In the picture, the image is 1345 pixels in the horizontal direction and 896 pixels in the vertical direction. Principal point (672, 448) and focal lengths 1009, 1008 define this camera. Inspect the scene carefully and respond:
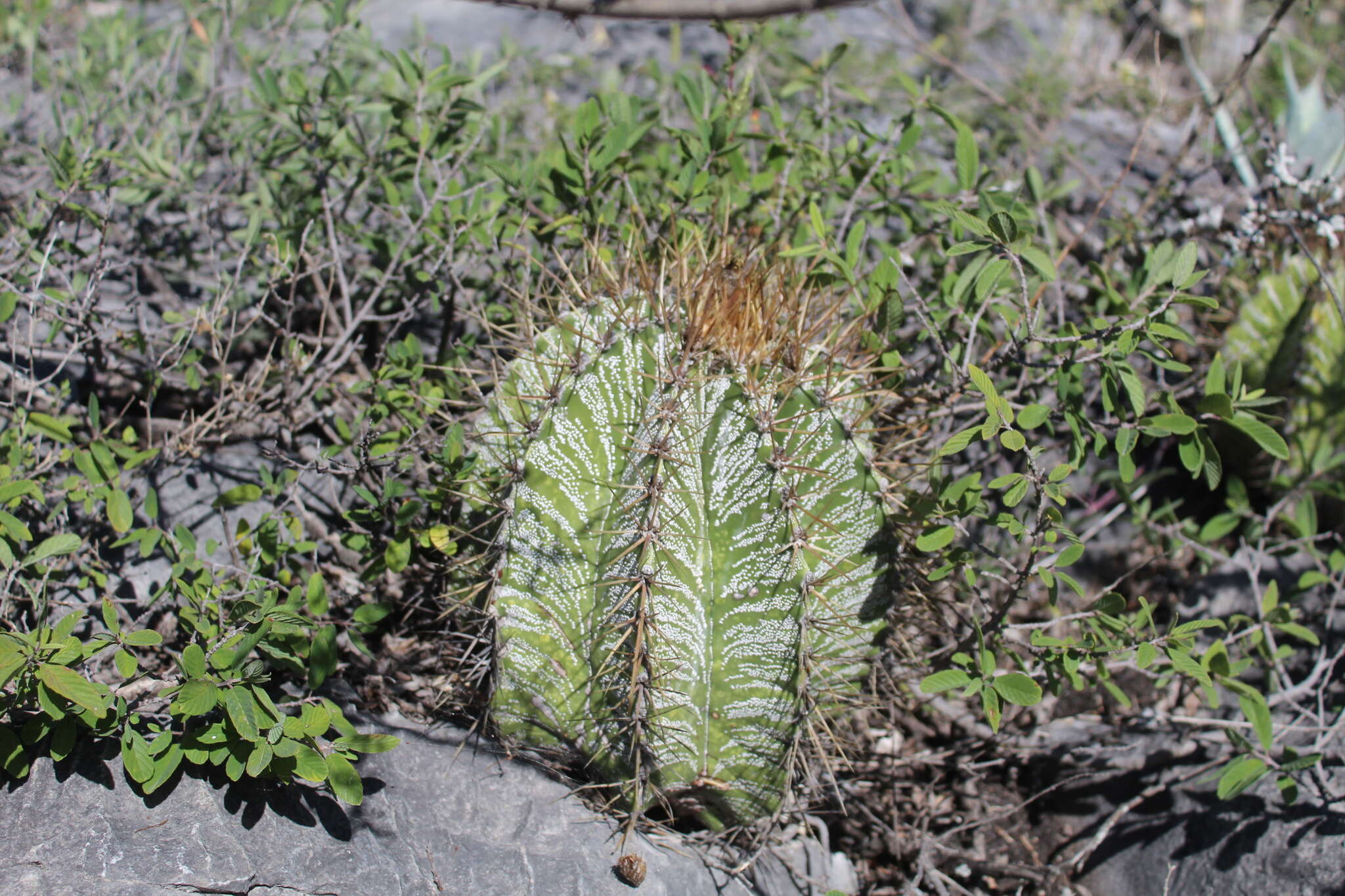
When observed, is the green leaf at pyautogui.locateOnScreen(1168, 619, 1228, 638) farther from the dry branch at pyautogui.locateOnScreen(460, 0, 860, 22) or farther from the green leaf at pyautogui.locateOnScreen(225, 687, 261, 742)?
the green leaf at pyautogui.locateOnScreen(225, 687, 261, 742)

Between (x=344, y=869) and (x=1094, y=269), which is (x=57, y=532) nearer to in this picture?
(x=344, y=869)

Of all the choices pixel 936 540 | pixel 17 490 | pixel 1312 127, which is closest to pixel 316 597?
pixel 17 490

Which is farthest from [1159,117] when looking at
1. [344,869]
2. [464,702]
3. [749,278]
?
[344,869]

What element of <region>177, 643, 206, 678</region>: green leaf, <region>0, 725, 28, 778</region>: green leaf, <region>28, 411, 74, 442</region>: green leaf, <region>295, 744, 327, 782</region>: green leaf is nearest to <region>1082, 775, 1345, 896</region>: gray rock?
<region>295, 744, 327, 782</region>: green leaf

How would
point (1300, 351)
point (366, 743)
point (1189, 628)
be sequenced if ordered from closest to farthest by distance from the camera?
1. point (366, 743)
2. point (1189, 628)
3. point (1300, 351)

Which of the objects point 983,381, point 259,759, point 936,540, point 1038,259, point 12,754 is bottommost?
point 12,754

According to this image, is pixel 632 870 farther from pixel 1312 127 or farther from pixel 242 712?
pixel 1312 127
